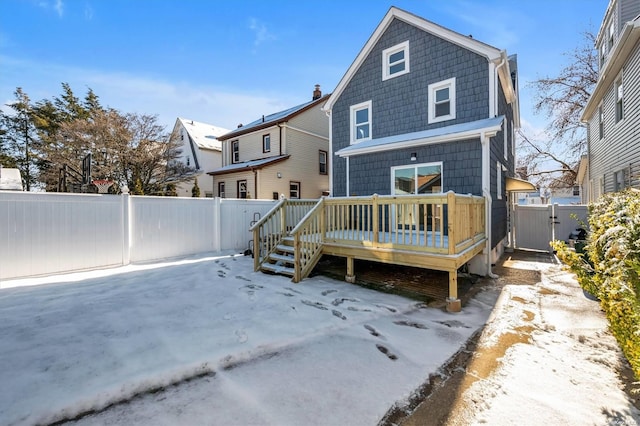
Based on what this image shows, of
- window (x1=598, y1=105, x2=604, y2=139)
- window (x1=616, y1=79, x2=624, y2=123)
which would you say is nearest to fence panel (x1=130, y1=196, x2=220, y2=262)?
window (x1=616, y1=79, x2=624, y2=123)

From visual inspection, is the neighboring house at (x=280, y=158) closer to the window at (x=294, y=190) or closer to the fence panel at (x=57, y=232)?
the window at (x=294, y=190)

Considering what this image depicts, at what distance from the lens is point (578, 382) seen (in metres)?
2.70

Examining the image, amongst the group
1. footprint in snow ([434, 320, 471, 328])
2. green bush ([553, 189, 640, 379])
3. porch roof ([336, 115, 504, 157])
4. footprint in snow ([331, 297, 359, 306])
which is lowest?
footprint in snow ([434, 320, 471, 328])

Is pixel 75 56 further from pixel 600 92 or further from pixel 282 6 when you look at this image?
pixel 600 92

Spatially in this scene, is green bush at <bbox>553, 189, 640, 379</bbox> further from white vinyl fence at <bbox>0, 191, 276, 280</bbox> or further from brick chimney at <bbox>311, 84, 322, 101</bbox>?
brick chimney at <bbox>311, 84, 322, 101</bbox>

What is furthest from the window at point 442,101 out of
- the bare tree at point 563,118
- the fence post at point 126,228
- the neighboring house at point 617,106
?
the bare tree at point 563,118

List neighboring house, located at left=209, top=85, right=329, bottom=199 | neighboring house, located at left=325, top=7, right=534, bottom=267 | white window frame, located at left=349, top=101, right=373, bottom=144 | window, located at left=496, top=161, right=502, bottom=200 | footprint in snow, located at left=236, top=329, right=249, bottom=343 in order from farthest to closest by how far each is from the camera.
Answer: neighboring house, located at left=209, top=85, right=329, bottom=199 → white window frame, located at left=349, top=101, right=373, bottom=144 → window, located at left=496, top=161, right=502, bottom=200 → neighboring house, located at left=325, top=7, right=534, bottom=267 → footprint in snow, located at left=236, top=329, right=249, bottom=343

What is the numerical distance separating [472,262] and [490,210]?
142 cm

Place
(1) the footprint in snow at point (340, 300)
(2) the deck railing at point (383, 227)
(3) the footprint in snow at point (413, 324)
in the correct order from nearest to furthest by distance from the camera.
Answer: (3) the footprint in snow at point (413, 324)
(1) the footprint in snow at point (340, 300)
(2) the deck railing at point (383, 227)

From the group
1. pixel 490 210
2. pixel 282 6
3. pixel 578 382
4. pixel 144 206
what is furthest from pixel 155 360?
pixel 282 6

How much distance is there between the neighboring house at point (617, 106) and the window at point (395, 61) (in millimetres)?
5146

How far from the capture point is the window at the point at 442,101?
8227 mm

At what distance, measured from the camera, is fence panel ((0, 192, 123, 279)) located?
5816mm

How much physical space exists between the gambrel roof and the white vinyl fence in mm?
6446
